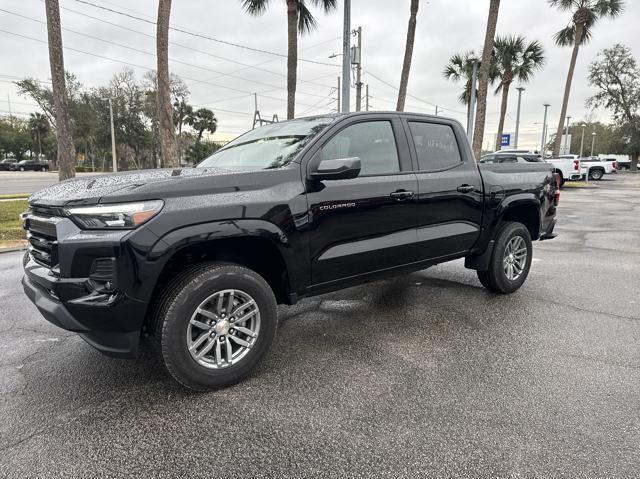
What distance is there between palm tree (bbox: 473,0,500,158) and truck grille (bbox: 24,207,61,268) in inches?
682

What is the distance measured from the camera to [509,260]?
4.84 meters

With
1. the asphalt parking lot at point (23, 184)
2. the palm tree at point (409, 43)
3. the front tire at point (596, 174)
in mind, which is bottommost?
the asphalt parking lot at point (23, 184)

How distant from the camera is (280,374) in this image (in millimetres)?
3090

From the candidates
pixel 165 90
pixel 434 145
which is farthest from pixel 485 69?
pixel 434 145

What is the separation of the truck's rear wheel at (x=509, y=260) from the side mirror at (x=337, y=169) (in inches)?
92.8

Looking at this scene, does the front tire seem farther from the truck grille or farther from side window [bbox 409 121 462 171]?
the truck grille

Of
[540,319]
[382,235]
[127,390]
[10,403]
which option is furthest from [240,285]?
[540,319]

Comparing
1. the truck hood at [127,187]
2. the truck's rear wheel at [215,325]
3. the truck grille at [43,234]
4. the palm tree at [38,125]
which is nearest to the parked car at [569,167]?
the truck's rear wheel at [215,325]

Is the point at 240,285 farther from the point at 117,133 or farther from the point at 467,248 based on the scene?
the point at 117,133

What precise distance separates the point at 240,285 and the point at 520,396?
192cm

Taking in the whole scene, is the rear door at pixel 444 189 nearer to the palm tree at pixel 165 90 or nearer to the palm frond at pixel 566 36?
the palm tree at pixel 165 90

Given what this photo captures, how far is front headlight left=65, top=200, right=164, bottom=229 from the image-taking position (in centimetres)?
248

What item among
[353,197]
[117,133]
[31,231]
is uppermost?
[117,133]

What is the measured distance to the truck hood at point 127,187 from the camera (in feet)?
8.25
